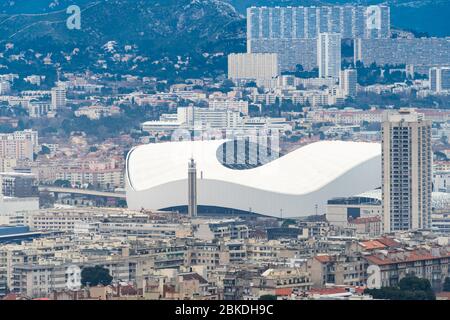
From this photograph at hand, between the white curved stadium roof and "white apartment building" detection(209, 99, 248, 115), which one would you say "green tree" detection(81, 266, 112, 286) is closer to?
the white curved stadium roof

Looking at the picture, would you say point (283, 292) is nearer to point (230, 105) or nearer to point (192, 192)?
point (192, 192)

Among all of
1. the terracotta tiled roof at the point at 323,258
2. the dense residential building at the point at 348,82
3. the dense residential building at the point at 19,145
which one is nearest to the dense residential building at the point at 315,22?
the dense residential building at the point at 348,82

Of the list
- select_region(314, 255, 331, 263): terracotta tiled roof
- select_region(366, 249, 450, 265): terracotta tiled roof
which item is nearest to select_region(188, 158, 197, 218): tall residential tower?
select_region(366, 249, 450, 265): terracotta tiled roof

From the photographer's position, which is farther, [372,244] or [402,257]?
[372,244]

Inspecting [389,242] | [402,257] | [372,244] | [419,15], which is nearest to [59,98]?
[419,15]
